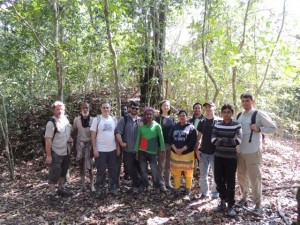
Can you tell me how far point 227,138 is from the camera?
4.93 m

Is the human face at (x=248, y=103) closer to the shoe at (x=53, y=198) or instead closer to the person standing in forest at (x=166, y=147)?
the person standing in forest at (x=166, y=147)

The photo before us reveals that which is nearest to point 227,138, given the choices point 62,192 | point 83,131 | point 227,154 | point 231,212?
point 227,154

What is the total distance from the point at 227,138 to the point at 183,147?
116cm

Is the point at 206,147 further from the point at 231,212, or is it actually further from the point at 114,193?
the point at 114,193

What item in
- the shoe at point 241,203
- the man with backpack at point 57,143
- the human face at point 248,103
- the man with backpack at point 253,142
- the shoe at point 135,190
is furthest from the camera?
the shoe at point 135,190

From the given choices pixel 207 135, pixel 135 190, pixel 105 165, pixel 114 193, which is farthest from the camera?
pixel 135 190

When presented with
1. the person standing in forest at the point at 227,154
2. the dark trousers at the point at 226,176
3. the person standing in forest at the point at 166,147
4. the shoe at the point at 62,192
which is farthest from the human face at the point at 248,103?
the shoe at the point at 62,192

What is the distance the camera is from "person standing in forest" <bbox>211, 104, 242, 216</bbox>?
16.1ft

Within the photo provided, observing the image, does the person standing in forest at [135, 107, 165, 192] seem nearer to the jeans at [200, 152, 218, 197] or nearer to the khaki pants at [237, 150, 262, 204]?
the jeans at [200, 152, 218, 197]

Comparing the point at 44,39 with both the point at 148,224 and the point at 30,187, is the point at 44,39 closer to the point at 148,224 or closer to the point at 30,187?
the point at 30,187

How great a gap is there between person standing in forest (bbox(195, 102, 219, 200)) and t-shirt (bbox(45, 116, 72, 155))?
9.03ft

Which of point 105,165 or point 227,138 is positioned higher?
point 227,138

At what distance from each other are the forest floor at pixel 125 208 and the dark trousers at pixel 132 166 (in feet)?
1.04

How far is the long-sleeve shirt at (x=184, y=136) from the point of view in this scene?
231 inches
